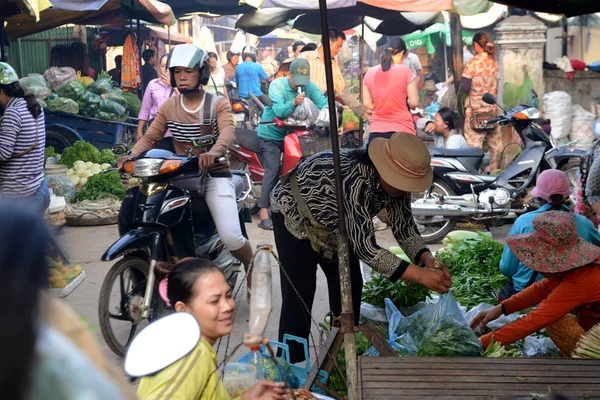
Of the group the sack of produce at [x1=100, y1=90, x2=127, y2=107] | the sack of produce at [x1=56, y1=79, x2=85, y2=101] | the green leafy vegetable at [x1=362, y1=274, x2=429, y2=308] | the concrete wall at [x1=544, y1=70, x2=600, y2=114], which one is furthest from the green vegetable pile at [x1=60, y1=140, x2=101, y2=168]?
the concrete wall at [x1=544, y1=70, x2=600, y2=114]

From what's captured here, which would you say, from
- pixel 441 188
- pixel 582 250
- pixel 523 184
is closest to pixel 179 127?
pixel 582 250

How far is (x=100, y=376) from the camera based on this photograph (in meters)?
0.90

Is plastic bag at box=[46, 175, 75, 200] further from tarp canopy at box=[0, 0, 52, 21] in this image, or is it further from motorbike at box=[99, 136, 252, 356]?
motorbike at box=[99, 136, 252, 356]

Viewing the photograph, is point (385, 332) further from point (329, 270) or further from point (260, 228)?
point (260, 228)

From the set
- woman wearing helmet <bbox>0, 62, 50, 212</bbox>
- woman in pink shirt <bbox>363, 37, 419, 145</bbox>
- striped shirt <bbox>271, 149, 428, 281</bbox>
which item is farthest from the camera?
woman in pink shirt <bbox>363, 37, 419, 145</bbox>

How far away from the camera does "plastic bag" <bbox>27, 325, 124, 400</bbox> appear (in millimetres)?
843

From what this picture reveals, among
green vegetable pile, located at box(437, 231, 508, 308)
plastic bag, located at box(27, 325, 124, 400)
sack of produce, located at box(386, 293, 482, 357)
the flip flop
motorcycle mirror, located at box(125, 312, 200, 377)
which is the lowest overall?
the flip flop

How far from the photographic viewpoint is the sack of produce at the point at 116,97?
13291mm

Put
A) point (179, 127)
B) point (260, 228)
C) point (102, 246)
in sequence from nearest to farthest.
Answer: point (179, 127), point (102, 246), point (260, 228)

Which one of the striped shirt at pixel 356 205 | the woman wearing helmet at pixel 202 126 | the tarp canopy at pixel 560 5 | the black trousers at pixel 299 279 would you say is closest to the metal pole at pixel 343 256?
the striped shirt at pixel 356 205

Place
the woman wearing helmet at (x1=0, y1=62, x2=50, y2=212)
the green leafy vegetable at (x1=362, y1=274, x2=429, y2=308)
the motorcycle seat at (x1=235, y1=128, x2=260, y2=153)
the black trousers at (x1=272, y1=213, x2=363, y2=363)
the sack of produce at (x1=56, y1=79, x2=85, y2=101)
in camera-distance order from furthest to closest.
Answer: the sack of produce at (x1=56, y1=79, x2=85, y2=101) < the motorcycle seat at (x1=235, y1=128, x2=260, y2=153) < the woman wearing helmet at (x1=0, y1=62, x2=50, y2=212) < the green leafy vegetable at (x1=362, y1=274, x2=429, y2=308) < the black trousers at (x1=272, y1=213, x2=363, y2=363)

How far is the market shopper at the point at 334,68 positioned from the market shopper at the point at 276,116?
2.41 ft

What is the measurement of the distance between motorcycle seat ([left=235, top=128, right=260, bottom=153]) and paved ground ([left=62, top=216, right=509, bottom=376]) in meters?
0.96

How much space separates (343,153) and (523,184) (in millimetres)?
5485
